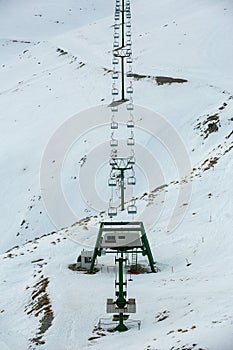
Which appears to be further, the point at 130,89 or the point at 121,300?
the point at 130,89

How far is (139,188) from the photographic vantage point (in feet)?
106

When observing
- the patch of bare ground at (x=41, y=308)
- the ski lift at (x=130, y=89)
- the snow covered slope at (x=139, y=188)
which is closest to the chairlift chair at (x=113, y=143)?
the snow covered slope at (x=139, y=188)

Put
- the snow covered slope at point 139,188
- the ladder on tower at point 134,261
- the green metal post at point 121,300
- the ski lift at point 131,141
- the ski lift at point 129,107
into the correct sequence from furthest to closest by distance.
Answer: the ski lift at point 129,107, the ski lift at point 131,141, the ladder on tower at point 134,261, the snow covered slope at point 139,188, the green metal post at point 121,300

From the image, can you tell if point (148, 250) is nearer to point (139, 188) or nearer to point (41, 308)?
point (41, 308)

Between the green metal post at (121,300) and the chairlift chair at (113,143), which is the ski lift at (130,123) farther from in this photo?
the green metal post at (121,300)

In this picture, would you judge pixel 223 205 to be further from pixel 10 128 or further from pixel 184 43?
pixel 184 43

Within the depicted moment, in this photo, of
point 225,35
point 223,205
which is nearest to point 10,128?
point 225,35

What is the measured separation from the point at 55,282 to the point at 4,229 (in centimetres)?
1348

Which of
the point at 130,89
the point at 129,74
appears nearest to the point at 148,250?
the point at 130,89

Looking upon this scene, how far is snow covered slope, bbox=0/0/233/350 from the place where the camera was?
17750 millimetres

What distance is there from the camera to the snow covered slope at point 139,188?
699 inches

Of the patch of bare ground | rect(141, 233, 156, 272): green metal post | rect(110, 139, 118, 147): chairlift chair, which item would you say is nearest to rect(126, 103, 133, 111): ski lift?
rect(110, 139, 118, 147): chairlift chair

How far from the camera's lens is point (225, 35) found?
53562 mm

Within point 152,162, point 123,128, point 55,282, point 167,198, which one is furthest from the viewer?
point 123,128
